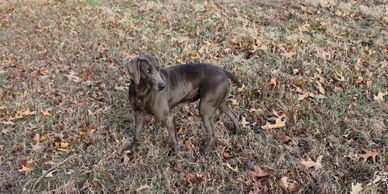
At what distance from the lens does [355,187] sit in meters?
4.31

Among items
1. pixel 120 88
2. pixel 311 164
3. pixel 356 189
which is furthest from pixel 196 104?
pixel 356 189

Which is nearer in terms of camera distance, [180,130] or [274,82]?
[180,130]

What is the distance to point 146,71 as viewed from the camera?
446 cm

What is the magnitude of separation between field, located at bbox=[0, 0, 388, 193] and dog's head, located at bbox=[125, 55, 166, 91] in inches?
42.9

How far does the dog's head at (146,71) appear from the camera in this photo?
4.44 meters

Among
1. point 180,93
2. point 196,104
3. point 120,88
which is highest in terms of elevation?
point 180,93

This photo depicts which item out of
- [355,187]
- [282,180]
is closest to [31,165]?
[282,180]

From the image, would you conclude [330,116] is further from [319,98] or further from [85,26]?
[85,26]

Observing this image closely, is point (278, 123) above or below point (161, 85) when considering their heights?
below

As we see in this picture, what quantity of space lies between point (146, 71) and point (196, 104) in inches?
80.3

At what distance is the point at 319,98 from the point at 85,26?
255 inches

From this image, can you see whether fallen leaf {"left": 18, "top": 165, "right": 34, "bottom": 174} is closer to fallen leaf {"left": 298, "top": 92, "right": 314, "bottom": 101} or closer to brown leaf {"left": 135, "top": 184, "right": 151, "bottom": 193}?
brown leaf {"left": 135, "top": 184, "right": 151, "bottom": 193}

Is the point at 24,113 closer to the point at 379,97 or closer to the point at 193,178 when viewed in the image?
the point at 193,178

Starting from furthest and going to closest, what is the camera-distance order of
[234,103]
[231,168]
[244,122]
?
[234,103] → [244,122] → [231,168]
